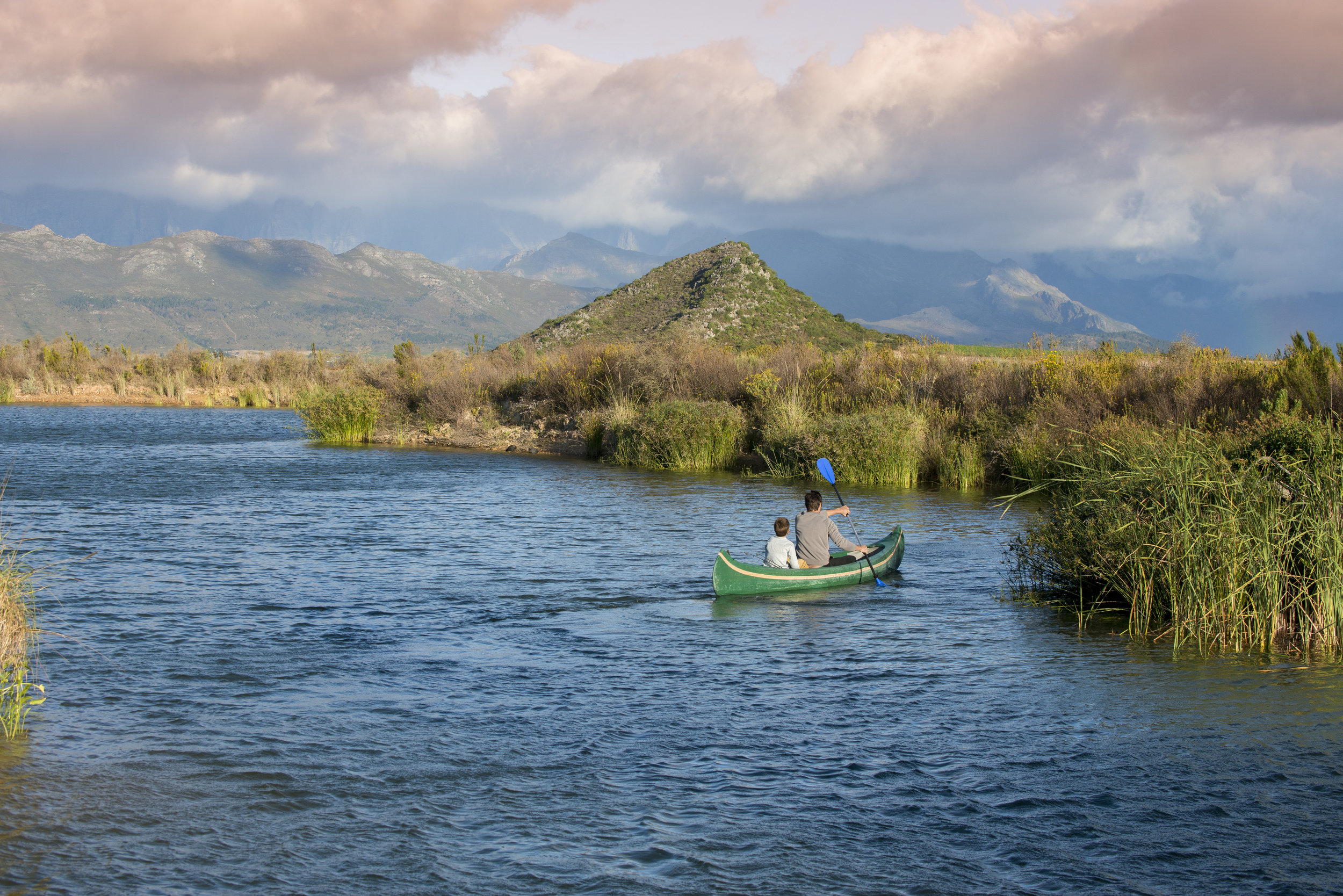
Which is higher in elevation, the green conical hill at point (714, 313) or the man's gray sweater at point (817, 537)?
the green conical hill at point (714, 313)

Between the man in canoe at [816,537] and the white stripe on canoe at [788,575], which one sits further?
the man in canoe at [816,537]

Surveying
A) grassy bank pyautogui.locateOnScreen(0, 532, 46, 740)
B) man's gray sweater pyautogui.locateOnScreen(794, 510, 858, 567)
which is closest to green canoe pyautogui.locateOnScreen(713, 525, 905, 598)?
man's gray sweater pyautogui.locateOnScreen(794, 510, 858, 567)

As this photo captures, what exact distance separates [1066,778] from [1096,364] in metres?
21.1

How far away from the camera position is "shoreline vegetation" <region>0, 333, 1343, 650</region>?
35.6 feet

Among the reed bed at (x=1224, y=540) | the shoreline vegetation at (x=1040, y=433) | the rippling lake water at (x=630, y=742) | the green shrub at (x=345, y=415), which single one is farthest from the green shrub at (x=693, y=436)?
the reed bed at (x=1224, y=540)

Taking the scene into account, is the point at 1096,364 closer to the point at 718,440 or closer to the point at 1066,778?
the point at 718,440

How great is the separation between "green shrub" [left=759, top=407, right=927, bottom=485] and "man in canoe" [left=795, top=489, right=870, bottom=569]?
12114 mm

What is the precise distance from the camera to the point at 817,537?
48.5 feet


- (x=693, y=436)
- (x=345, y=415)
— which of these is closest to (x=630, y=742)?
(x=693, y=436)

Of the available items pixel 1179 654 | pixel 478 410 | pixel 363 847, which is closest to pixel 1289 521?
pixel 1179 654

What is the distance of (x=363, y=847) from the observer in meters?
6.68

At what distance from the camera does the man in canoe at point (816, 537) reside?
48.5 ft

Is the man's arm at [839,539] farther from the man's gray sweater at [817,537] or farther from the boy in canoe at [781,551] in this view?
the boy in canoe at [781,551]

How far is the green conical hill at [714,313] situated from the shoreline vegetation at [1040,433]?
2191 cm
